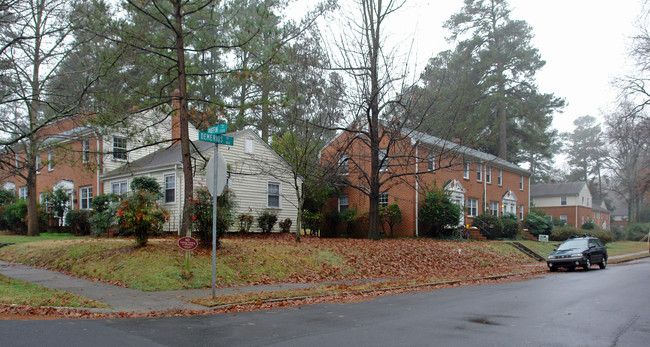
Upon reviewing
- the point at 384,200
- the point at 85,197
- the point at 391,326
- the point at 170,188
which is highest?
the point at 170,188

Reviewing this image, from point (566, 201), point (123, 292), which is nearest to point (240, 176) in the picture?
point (123, 292)

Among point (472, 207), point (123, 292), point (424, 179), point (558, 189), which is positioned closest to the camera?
point (123, 292)

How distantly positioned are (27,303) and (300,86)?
45.7 ft

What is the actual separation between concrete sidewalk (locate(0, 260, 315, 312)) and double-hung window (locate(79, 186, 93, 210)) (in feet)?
52.9

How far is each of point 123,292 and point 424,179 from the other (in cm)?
2291

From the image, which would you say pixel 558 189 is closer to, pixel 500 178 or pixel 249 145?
pixel 500 178

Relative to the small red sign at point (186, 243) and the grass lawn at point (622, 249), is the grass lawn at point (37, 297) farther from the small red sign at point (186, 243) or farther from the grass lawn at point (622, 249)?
the grass lawn at point (622, 249)

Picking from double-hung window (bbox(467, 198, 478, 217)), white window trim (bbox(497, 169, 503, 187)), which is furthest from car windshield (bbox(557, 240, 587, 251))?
white window trim (bbox(497, 169, 503, 187))

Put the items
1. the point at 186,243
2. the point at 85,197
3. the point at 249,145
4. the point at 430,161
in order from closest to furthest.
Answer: the point at 186,243
the point at 430,161
the point at 249,145
the point at 85,197

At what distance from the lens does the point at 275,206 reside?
27594 mm

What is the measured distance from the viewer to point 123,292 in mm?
11141

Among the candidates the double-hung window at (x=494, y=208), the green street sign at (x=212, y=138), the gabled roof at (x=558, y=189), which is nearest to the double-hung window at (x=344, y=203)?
the double-hung window at (x=494, y=208)

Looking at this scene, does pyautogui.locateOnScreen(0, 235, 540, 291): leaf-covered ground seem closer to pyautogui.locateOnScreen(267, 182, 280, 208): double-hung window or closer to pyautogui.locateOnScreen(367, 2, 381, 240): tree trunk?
pyautogui.locateOnScreen(367, 2, 381, 240): tree trunk

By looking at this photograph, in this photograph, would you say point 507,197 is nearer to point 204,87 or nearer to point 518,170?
point 518,170
